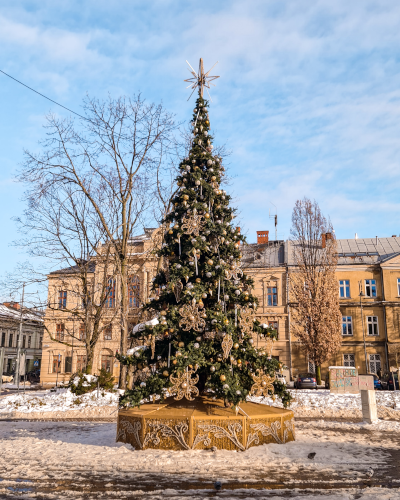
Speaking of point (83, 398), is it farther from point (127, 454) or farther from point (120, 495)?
point (120, 495)

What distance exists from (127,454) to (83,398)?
11954 mm

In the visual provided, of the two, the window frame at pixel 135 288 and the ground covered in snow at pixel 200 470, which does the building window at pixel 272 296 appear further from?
the ground covered in snow at pixel 200 470

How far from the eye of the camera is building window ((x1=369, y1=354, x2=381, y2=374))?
126 ft

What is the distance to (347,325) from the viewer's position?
3984 cm

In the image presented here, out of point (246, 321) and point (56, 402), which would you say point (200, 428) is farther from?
point (56, 402)

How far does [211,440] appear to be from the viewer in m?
7.93

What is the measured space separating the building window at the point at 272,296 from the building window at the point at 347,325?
20.5ft

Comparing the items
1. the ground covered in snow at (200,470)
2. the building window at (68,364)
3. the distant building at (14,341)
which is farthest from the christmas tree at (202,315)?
the distant building at (14,341)

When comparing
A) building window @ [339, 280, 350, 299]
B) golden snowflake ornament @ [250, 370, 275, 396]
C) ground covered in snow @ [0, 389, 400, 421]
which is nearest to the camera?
golden snowflake ornament @ [250, 370, 275, 396]

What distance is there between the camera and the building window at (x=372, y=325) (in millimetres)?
39397

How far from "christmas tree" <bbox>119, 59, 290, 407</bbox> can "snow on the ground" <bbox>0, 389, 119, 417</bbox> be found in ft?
31.7

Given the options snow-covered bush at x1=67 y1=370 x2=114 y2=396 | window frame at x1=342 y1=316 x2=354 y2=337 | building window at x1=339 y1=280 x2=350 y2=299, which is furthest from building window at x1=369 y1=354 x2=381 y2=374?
snow-covered bush at x1=67 y1=370 x2=114 y2=396

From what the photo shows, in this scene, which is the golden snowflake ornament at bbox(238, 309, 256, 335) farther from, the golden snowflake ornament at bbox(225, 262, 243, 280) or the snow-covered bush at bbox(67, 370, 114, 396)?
the snow-covered bush at bbox(67, 370, 114, 396)

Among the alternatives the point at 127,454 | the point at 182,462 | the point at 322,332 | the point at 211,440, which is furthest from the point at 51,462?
the point at 322,332
